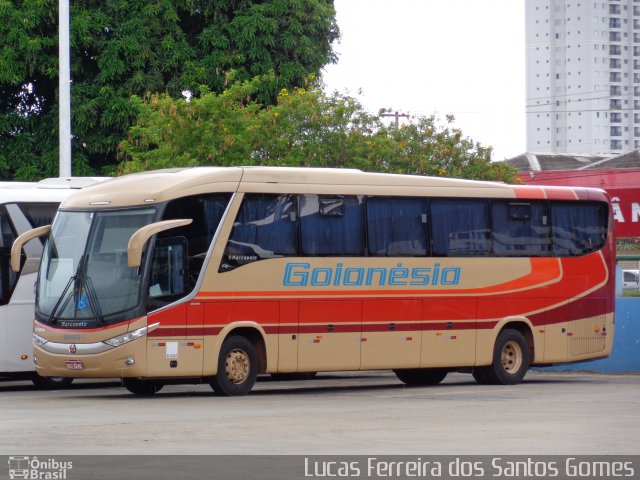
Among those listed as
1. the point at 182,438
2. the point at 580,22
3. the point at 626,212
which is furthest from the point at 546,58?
the point at 182,438

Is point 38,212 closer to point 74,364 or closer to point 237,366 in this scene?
point 74,364

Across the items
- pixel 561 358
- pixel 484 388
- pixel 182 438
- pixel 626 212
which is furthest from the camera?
pixel 626 212

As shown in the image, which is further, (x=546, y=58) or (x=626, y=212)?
(x=546, y=58)

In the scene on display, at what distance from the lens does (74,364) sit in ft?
65.5

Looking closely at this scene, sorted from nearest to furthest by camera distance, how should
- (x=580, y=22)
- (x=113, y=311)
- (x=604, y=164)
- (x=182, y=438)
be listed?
(x=182, y=438) < (x=113, y=311) < (x=604, y=164) < (x=580, y=22)

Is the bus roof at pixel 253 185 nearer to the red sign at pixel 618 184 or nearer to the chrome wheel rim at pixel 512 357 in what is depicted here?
the chrome wheel rim at pixel 512 357

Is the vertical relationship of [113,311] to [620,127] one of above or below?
below

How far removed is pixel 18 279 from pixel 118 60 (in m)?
15.1

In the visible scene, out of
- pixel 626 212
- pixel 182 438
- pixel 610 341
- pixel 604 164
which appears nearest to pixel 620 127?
pixel 604 164

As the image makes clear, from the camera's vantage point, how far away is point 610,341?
84.1 ft

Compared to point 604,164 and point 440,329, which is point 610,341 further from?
point 604,164

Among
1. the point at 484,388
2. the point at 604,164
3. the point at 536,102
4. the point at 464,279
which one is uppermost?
the point at 536,102

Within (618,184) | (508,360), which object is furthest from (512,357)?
(618,184)

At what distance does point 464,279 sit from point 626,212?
707 inches
